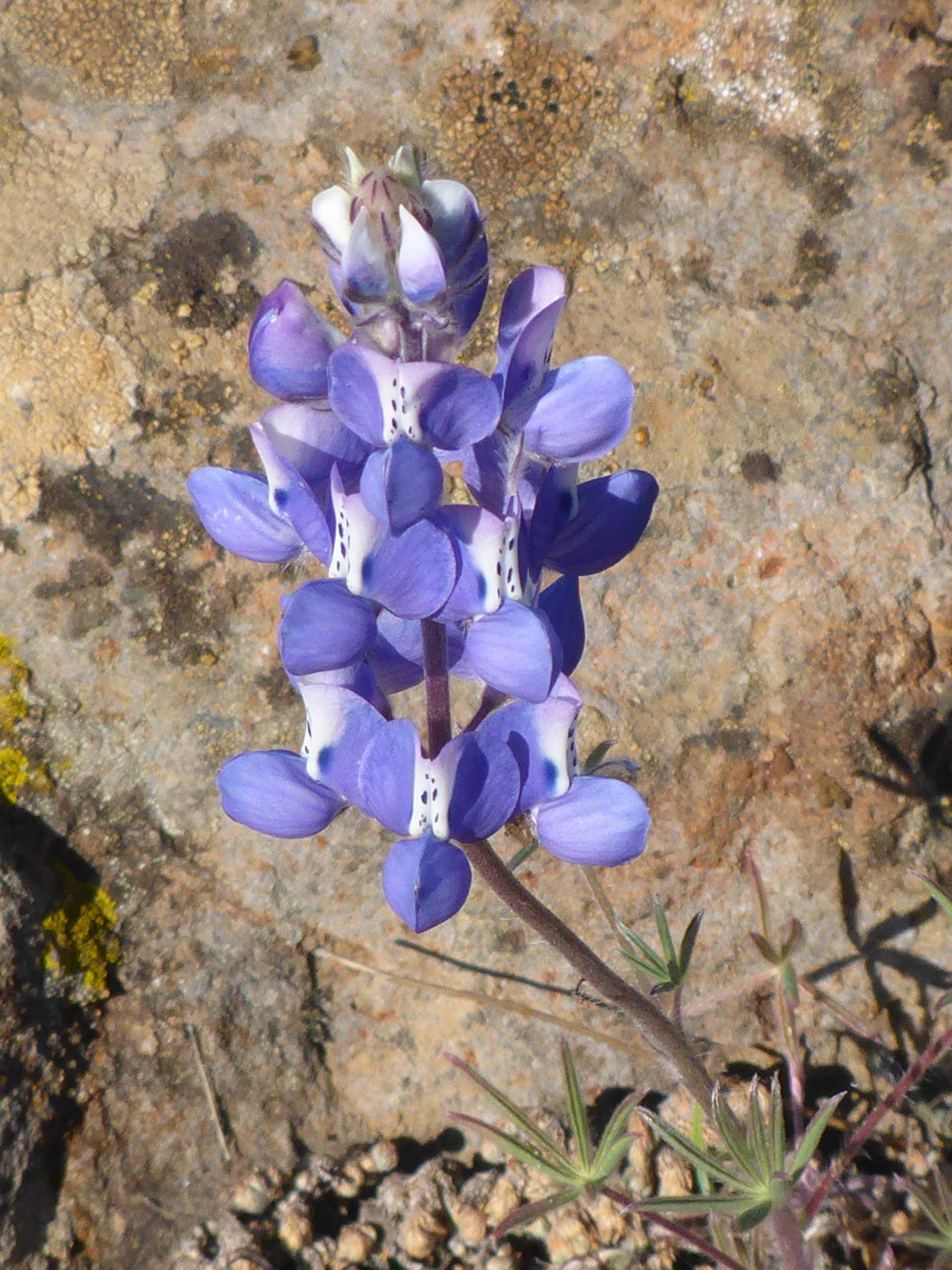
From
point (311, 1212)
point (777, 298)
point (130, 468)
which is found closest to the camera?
point (311, 1212)

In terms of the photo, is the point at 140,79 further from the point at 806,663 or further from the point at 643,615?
the point at 806,663

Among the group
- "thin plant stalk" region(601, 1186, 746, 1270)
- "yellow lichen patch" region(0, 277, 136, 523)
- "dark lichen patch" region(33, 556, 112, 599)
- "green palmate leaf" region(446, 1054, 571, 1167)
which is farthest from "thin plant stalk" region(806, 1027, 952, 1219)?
"yellow lichen patch" region(0, 277, 136, 523)

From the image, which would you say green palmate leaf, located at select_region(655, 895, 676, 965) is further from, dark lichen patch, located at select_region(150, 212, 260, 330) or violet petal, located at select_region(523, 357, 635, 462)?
dark lichen patch, located at select_region(150, 212, 260, 330)

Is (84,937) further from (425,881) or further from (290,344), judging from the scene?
(290,344)

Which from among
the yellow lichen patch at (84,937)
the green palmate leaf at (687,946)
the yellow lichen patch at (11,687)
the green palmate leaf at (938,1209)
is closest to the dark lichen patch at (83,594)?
the yellow lichen patch at (11,687)

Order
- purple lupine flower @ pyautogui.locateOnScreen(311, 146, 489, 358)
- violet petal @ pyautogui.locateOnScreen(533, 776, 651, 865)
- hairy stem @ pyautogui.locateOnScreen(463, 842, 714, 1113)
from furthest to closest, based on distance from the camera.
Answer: hairy stem @ pyautogui.locateOnScreen(463, 842, 714, 1113) < violet petal @ pyautogui.locateOnScreen(533, 776, 651, 865) < purple lupine flower @ pyautogui.locateOnScreen(311, 146, 489, 358)

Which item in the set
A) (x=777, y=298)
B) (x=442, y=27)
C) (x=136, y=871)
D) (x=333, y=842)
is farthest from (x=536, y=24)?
(x=136, y=871)
